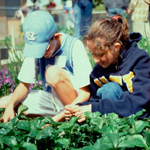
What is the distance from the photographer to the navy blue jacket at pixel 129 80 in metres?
1.75

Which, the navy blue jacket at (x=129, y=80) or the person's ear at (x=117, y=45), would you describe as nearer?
the navy blue jacket at (x=129, y=80)

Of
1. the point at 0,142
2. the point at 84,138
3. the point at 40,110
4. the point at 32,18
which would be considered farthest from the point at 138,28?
the point at 0,142

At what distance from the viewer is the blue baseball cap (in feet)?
6.76

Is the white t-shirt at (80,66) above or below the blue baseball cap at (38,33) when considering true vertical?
Answer: below

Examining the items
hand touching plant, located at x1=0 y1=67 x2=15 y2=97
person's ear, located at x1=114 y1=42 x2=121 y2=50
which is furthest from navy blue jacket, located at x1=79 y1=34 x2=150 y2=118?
hand touching plant, located at x1=0 y1=67 x2=15 y2=97

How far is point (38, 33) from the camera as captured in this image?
2062mm

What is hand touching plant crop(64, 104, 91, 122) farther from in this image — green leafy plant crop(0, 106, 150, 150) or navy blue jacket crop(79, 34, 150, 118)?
green leafy plant crop(0, 106, 150, 150)

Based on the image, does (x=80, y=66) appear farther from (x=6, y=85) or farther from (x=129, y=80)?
(x=6, y=85)

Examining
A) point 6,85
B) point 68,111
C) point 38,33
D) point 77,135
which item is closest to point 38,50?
point 38,33

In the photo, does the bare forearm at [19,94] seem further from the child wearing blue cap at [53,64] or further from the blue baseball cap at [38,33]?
the blue baseball cap at [38,33]

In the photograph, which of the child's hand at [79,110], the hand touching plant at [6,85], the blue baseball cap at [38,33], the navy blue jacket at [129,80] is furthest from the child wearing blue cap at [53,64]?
the hand touching plant at [6,85]

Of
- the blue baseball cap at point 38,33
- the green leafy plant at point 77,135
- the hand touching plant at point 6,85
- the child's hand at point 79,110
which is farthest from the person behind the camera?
the hand touching plant at point 6,85

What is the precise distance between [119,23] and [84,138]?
0.82 metres

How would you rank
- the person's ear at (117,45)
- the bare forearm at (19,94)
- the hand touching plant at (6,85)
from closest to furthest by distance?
the person's ear at (117,45)
the bare forearm at (19,94)
the hand touching plant at (6,85)
